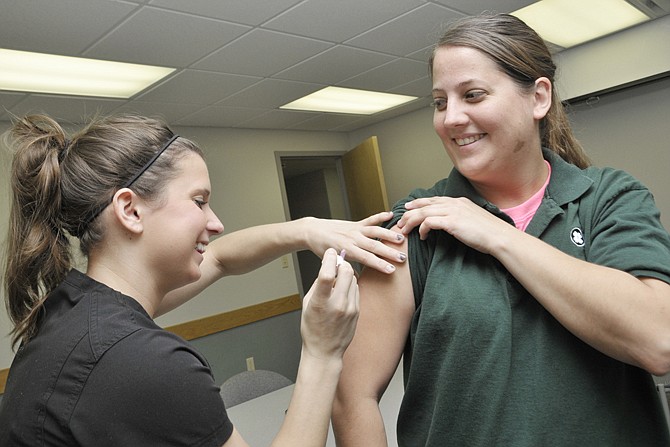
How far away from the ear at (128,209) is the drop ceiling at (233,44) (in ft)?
5.89

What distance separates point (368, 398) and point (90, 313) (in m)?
0.55

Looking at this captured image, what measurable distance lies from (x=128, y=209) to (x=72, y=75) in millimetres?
2764

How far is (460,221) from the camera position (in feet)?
3.31

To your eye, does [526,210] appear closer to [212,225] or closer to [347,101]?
[212,225]

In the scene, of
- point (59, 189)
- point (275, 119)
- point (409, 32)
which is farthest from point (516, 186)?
point (275, 119)

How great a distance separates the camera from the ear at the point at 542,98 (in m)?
1.16

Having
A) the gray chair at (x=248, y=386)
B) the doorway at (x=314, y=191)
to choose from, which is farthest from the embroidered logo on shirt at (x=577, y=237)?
the doorway at (x=314, y=191)

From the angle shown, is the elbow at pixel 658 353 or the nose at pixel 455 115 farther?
the nose at pixel 455 115

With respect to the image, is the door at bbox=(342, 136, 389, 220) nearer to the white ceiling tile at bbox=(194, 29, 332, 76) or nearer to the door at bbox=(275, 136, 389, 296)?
the door at bbox=(275, 136, 389, 296)

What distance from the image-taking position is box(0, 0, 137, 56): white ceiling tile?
2424mm

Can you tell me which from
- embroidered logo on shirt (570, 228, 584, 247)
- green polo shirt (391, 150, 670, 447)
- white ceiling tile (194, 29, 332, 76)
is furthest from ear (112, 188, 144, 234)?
white ceiling tile (194, 29, 332, 76)

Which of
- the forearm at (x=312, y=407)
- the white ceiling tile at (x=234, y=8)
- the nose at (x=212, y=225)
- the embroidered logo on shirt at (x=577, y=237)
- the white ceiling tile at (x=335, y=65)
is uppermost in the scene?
the white ceiling tile at (x=234, y=8)

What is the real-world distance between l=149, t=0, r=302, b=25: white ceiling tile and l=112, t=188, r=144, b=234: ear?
180 centimetres

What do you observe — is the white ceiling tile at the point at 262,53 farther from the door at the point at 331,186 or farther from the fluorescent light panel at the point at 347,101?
the door at the point at 331,186
